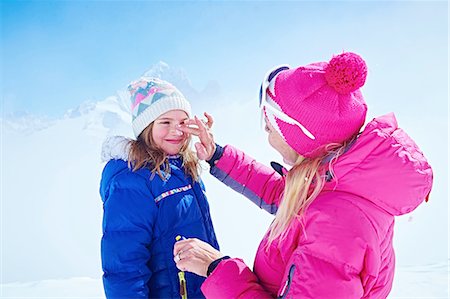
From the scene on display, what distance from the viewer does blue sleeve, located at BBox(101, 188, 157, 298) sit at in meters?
1.85

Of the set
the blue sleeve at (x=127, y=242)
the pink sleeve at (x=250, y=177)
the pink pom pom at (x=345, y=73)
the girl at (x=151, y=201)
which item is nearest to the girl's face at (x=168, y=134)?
the girl at (x=151, y=201)

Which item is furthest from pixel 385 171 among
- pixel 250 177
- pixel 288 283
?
pixel 250 177

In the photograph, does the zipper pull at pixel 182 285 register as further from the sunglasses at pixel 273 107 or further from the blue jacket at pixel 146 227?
the sunglasses at pixel 273 107

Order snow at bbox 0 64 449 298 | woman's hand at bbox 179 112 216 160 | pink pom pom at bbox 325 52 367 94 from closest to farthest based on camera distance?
pink pom pom at bbox 325 52 367 94 < woman's hand at bbox 179 112 216 160 < snow at bbox 0 64 449 298

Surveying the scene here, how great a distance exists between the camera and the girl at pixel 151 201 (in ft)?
6.15

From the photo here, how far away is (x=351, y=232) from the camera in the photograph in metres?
1.17

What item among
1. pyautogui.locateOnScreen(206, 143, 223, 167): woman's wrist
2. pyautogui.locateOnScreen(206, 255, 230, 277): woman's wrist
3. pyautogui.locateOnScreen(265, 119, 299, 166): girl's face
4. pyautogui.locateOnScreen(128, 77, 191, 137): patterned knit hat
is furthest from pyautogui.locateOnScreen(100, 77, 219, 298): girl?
pyautogui.locateOnScreen(265, 119, 299, 166): girl's face

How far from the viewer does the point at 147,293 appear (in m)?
1.90

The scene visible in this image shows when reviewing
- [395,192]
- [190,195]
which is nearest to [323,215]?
[395,192]

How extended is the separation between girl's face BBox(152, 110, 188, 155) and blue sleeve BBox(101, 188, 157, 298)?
321mm

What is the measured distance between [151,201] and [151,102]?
54 centimetres

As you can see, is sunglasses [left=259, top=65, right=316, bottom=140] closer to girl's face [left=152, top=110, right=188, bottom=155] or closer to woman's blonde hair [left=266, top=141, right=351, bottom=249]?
woman's blonde hair [left=266, top=141, right=351, bottom=249]

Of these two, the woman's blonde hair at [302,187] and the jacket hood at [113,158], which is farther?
the jacket hood at [113,158]

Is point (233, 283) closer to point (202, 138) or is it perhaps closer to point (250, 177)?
point (250, 177)
